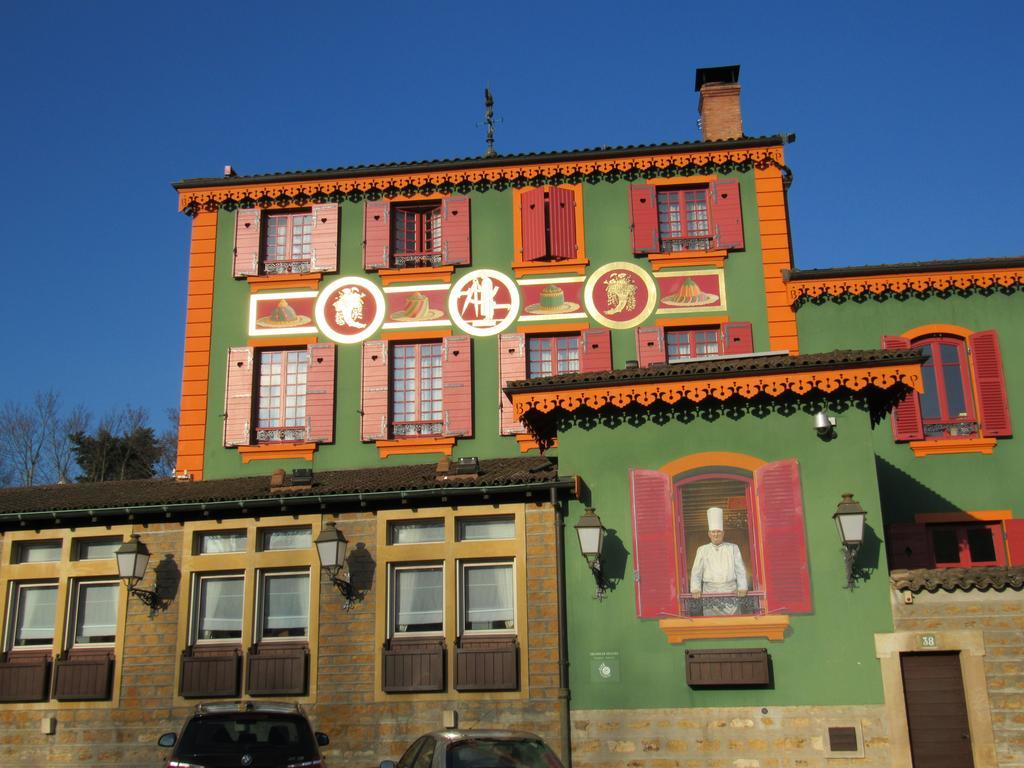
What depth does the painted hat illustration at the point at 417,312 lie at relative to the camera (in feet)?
71.2

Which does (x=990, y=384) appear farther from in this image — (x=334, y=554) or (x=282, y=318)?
(x=282, y=318)

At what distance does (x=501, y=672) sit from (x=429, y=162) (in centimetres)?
1159

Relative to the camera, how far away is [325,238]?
73.6ft

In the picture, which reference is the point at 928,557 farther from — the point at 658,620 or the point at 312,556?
the point at 312,556

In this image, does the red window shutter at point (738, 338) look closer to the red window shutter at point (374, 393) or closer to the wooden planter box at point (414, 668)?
the red window shutter at point (374, 393)

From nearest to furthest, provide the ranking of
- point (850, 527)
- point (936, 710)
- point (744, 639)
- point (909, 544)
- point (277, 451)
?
point (936, 710)
point (850, 527)
point (744, 639)
point (909, 544)
point (277, 451)

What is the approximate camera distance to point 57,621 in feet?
55.4

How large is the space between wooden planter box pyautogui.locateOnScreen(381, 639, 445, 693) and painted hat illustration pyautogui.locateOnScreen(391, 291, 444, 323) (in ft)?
26.2

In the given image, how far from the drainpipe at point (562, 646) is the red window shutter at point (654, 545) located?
1077 mm

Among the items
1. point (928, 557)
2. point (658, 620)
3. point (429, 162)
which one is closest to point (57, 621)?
point (658, 620)

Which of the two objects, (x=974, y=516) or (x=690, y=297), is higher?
(x=690, y=297)

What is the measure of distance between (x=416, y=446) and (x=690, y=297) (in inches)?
248

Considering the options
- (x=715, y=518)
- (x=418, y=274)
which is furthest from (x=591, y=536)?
(x=418, y=274)

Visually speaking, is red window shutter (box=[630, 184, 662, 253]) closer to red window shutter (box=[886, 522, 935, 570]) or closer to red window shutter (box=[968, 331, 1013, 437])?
red window shutter (box=[968, 331, 1013, 437])
